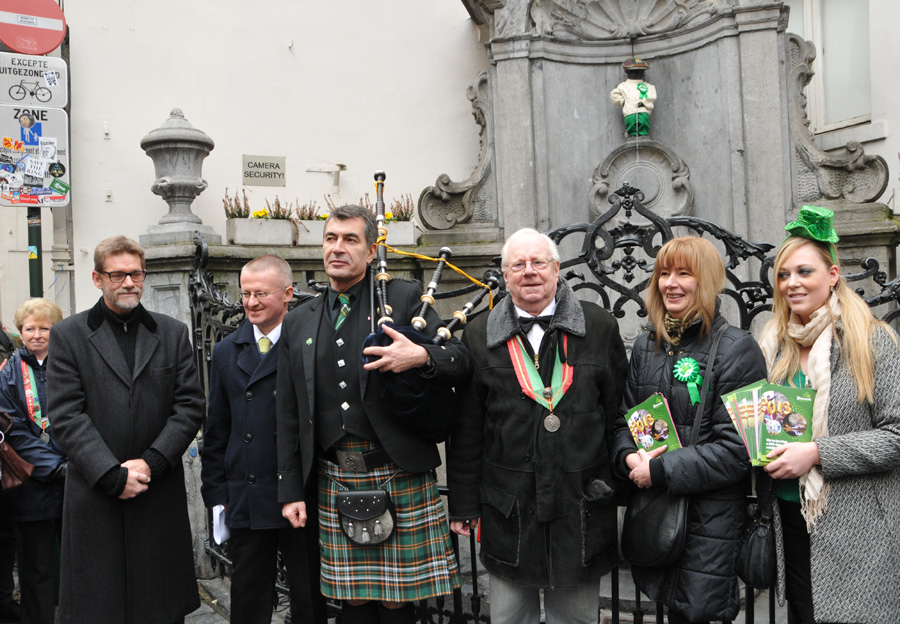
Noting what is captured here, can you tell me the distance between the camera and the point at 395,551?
282 cm

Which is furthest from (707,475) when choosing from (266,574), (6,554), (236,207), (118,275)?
(236,207)

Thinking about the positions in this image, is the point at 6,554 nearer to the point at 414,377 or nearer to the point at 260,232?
the point at 414,377

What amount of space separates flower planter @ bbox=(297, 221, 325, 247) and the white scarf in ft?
18.3

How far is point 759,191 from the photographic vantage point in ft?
22.4

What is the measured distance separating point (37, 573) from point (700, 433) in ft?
10.5

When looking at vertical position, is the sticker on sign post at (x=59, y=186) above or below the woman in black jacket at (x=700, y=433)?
above

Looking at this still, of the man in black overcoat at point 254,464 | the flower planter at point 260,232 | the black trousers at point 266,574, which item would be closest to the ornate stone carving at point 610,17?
the flower planter at point 260,232

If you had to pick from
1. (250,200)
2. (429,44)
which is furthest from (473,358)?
(429,44)

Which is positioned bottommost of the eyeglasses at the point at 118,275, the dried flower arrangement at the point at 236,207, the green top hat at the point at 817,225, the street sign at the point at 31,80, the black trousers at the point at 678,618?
the black trousers at the point at 678,618

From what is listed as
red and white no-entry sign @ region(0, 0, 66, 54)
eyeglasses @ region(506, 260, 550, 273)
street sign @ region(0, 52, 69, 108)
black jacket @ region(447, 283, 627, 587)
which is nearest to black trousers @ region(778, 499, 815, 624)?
black jacket @ region(447, 283, 627, 587)

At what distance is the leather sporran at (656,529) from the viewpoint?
250cm

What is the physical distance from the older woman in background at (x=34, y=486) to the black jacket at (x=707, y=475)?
2781mm

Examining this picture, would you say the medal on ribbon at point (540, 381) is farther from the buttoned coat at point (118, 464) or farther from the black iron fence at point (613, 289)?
the buttoned coat at point (118, 464)

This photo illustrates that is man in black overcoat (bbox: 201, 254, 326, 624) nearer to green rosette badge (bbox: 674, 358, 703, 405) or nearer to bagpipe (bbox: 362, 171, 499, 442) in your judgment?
bagpipe (bbox: 362, 171, 499, 442)
